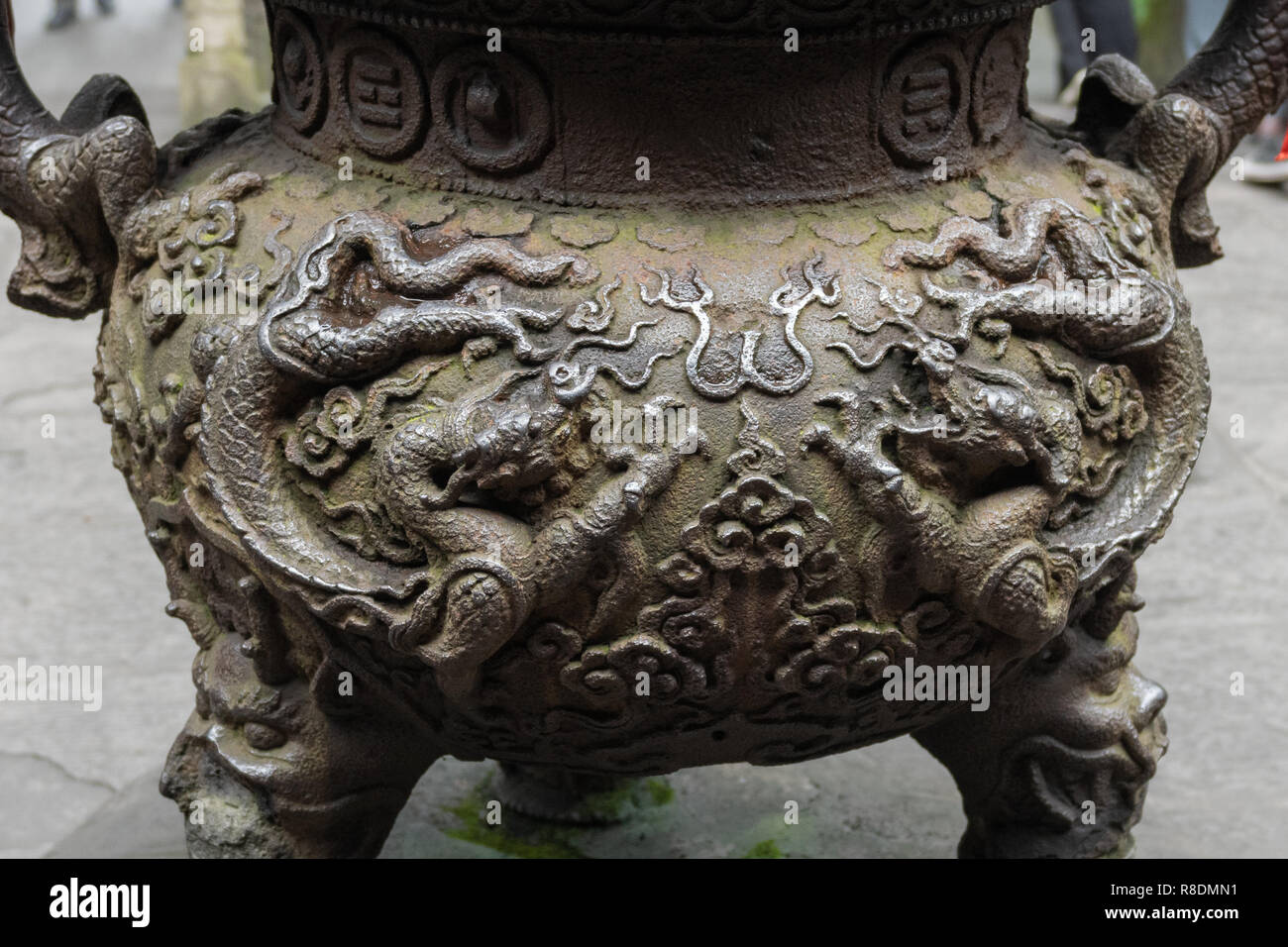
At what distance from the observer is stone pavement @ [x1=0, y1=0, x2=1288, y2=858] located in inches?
104

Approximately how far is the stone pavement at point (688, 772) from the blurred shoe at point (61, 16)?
15.5ft

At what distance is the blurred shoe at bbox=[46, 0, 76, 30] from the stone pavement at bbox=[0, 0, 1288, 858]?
471 centimetres

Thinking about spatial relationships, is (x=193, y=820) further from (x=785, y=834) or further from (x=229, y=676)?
(x=785, y=834)

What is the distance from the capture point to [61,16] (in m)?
9.05

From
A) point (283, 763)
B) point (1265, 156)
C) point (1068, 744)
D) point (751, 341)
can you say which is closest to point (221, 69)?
point (1265, 156)

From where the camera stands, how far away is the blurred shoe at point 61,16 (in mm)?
9016

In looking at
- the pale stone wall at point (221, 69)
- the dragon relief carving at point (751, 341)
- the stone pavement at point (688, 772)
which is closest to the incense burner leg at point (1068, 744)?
the stone pavement at point (688, 772)

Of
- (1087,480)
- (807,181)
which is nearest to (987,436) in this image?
(1087,480)

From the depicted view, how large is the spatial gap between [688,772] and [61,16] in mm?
7432

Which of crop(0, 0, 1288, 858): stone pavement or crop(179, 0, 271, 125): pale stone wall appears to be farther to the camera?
crop(179, 0, 271, 125): pale stone wall

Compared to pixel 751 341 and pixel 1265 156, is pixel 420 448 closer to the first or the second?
pixel 751 341

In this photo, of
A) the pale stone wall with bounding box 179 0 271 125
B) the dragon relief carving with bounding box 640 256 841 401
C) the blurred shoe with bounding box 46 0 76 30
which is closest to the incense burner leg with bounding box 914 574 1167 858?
the dragon relief carving with bounding box 640 256 841 401

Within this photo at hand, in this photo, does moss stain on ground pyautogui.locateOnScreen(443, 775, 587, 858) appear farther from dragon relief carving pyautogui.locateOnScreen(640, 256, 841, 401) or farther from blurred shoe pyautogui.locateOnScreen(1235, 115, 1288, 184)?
blurred shoe pyautogui.locateOnScreen(1235, 115, 1288, 184)

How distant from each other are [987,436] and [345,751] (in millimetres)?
799
